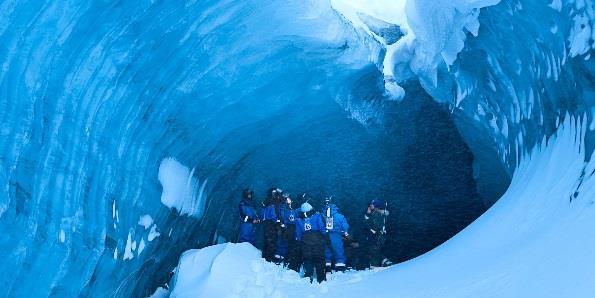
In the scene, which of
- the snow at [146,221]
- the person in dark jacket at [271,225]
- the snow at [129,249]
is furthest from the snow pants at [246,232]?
the snow at [129,249]

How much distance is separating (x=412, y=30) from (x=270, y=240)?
13.3ft

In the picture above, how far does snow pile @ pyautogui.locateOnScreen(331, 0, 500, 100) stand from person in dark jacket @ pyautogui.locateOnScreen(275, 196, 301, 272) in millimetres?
2945

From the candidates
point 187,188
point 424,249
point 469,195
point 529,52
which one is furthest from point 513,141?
point 187,188

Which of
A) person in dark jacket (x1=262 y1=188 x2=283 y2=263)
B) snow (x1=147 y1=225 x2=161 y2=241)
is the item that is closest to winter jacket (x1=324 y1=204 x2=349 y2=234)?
person in dark jacket (x1=262 y1=188 x2=283 y2=263)

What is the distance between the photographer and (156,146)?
260 inches

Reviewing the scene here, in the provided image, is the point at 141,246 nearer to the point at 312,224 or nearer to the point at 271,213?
the point at 271,213

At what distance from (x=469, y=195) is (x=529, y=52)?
346 centimetres

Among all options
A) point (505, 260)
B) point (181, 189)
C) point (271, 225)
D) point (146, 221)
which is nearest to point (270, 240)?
point (271, 225)

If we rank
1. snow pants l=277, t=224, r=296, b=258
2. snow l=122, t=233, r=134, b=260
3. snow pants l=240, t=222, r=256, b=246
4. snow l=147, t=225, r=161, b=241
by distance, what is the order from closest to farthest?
snow l=122, t=233, r=134, b=260, snow l=147, t=225, r=161, b=241, snow pants l=277, t=224, r=296, b=258, snow pants l=240, t=222, r=256, b=246

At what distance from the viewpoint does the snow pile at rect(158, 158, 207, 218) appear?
22.6 ft

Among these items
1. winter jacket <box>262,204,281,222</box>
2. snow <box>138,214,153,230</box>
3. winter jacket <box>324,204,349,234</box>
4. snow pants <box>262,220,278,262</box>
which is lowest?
snow pants <box>262,220,278,262</box>

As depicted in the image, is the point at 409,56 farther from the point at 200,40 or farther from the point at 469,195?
the point at 200,40

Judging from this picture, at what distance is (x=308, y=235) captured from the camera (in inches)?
269

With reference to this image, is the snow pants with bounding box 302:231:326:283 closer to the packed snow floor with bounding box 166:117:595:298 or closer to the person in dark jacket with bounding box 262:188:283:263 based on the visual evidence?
the packed snow floor with bounding box 166:117:595:298
